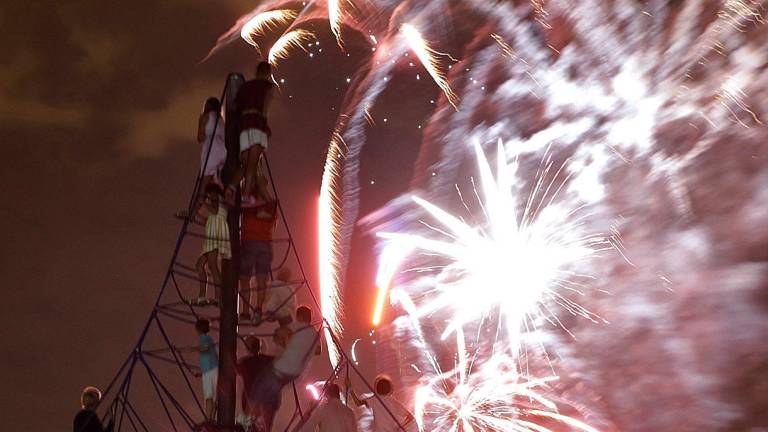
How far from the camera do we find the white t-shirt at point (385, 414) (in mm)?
10872

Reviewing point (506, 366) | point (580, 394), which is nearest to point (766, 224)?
point (580, 394)

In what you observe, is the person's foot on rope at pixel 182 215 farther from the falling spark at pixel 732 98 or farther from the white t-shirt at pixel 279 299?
the falling spark at pixel 732 98

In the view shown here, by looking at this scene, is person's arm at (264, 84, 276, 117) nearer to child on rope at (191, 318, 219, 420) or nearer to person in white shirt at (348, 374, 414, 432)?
child on rope at (191, 318, 219, 420)

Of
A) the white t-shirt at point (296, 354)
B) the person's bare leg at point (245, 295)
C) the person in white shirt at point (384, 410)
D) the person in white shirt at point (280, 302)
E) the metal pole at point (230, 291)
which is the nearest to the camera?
the metal pole at point (230, 291)

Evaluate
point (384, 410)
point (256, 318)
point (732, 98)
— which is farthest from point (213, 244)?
point (732, 98)

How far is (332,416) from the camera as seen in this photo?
9.49m

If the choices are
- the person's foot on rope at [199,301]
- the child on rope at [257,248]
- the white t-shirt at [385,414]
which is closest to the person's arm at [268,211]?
the child on rope at [257,248]

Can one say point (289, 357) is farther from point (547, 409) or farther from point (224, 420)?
point (547, 409)

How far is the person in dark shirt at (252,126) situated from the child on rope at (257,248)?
0.14 m

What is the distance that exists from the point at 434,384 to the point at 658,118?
23.3 feet

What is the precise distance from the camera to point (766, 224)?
43.8ft

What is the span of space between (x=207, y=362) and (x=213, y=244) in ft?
4.27

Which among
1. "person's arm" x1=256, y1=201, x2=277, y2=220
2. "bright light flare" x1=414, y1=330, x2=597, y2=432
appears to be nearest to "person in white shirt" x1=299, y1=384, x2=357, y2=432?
"person's arm" x1=256, y1=201, x2=277, y2=220

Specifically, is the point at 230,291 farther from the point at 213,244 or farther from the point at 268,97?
the point at 268,97
